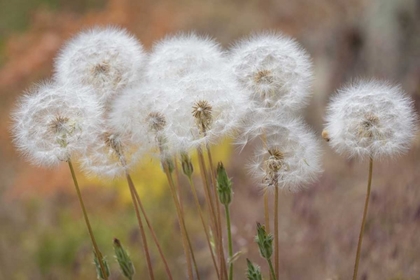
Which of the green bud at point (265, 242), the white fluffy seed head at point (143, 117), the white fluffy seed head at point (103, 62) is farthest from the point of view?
the white fluffy seed head at point (103, 62)

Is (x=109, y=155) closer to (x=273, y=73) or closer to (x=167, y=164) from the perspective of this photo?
(x=167, y=164)

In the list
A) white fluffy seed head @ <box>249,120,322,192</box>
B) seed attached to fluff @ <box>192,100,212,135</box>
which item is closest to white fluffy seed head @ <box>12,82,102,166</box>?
seed attached to fluff @ <box>192,100,212,135</box>

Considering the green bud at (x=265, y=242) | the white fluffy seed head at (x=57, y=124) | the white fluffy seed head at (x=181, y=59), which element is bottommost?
the green bud at (x=265, y=242)

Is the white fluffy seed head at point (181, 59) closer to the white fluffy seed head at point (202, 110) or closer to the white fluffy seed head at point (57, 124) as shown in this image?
the white fluffy seed head at point (202, 110)

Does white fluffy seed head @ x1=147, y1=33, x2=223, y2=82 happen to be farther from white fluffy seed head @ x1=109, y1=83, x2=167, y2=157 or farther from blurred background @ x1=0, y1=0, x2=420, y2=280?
blurred background @ x1=0, y1=0, x2=420, y2=280

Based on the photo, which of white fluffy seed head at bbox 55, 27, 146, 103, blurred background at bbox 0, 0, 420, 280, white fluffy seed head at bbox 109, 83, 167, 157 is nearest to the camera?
white fluffy seed head at bbox 109, 83, 167, 157

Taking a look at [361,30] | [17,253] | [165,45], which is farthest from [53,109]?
[361,30]

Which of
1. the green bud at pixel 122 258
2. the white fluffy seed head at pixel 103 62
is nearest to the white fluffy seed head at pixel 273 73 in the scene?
the white fluffy seed head at pixel 103 62
